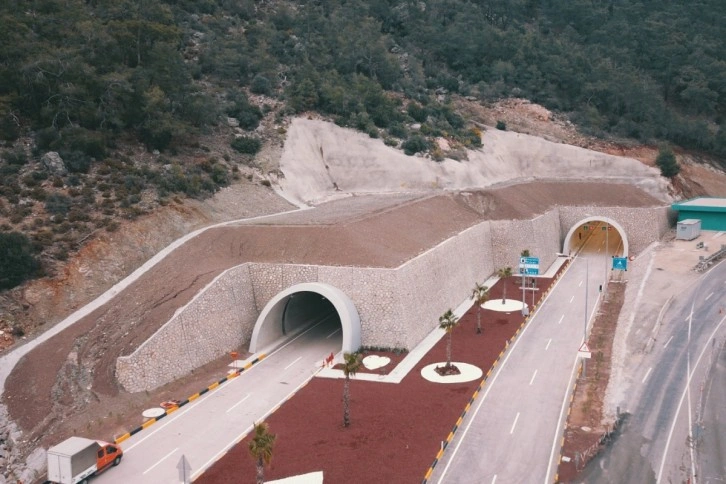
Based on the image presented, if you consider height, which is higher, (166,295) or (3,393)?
(166,295)

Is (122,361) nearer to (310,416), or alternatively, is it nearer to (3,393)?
(3,393)

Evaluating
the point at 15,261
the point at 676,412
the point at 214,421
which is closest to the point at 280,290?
the point at 214,421

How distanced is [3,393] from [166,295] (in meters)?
10.0

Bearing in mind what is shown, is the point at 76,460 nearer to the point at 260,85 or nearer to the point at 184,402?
the point at 184,402

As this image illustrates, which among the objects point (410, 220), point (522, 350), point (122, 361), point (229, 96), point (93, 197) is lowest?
point (522, 350)

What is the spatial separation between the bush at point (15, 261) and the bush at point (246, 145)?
31.1 m

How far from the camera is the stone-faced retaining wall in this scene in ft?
114

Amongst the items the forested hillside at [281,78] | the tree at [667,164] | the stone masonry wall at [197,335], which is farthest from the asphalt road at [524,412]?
the tree at [667,164]

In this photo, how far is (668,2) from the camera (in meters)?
129

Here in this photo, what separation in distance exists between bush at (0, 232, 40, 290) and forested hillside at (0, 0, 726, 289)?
21cm

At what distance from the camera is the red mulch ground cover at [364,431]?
85.8ft

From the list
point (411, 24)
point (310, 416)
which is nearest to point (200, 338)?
point (310, 416)

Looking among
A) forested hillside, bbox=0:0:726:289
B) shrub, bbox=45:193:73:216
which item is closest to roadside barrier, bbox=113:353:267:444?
forested hillside, bbox=0:0:726:289

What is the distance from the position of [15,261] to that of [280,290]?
1591cm
